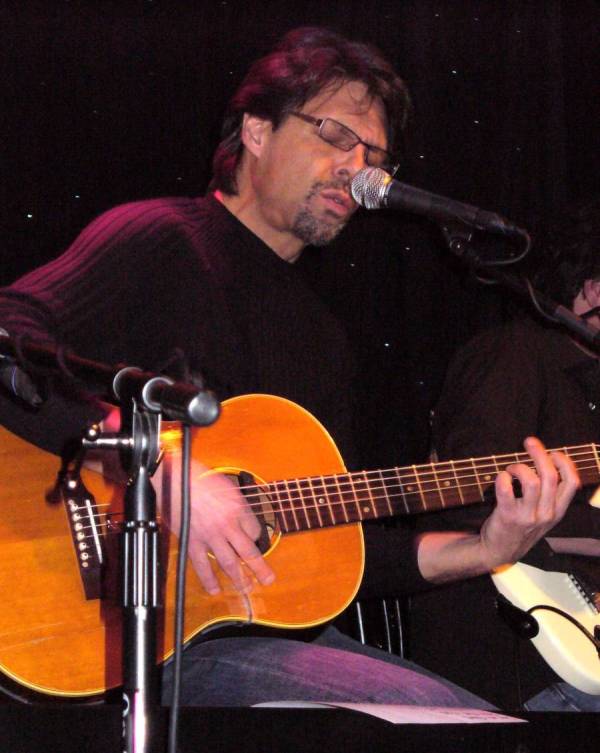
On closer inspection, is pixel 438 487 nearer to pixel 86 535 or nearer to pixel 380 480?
pixel 380 480

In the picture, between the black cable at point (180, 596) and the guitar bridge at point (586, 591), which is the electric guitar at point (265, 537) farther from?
the black cable at point (180, 596)

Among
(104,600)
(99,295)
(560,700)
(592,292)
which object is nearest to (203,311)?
(99,295)

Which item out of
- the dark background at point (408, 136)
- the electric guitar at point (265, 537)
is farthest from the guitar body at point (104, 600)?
the dark background at point (408, 136)

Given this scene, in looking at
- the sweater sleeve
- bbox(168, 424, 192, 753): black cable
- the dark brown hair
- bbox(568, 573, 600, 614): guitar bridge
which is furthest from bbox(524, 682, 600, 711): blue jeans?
bbox(168, 424, 192, 753): black cable

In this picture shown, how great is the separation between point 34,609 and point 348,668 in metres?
0.61

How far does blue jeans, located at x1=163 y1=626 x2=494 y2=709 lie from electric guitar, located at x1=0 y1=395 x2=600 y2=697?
7 centimetres

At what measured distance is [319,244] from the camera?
2668mm

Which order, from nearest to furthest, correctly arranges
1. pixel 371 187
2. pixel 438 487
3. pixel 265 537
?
pixel 371 187 < pixel 265 537 < pixel 438 487

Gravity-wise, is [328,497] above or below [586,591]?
above

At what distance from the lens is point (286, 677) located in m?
1.94

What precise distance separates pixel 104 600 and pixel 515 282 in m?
0.93

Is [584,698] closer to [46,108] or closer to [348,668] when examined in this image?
[348,668]

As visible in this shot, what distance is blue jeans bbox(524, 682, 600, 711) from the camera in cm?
269

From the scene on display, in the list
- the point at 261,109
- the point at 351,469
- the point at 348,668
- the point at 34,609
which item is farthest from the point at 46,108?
the point at 348,668
